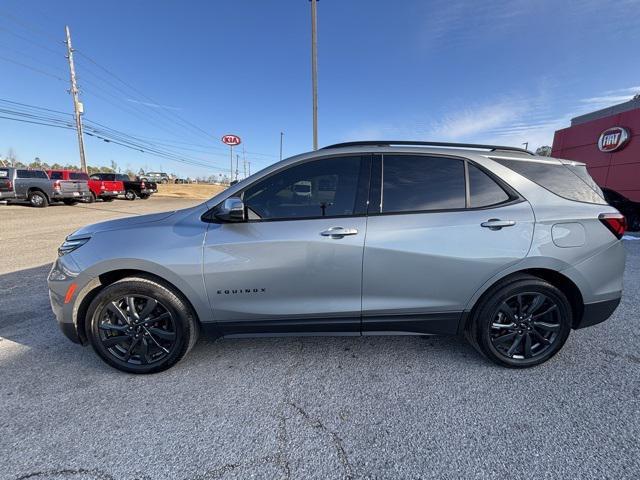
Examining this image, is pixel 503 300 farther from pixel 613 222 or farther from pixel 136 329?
pixel 136 329

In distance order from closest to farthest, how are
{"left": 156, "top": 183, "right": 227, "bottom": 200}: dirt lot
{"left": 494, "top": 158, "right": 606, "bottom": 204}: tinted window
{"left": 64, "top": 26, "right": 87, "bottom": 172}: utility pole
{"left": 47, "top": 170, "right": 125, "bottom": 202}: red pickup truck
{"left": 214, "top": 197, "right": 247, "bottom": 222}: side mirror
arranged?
{"left": 214, "top": 197, "right": 247, "bottom": 222}: side mirror
{"left": 494, "top": 158, "right": 606, "bottom": 204}: tinted window
{"left": 47, "top": 170, "right": 125, "bottom": 202}: red pickup truck
{"left": 64, "top": 26, "right": 87, "bottom": 172}: utility pole
{"left": 156, "top": 183, "right": 227, "bottom": 200}: dirt lot

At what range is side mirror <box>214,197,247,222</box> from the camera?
227 cm

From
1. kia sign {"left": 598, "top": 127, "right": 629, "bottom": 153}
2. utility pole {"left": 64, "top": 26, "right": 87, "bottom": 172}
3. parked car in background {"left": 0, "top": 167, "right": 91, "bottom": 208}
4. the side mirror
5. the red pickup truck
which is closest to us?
the side mirror

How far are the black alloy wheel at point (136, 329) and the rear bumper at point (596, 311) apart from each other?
11.1 ft

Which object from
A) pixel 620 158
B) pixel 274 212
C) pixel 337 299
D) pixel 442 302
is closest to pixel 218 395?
pixel 337 299

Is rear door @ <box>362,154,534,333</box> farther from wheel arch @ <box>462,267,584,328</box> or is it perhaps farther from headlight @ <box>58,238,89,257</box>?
headlight @ <box>58,238,89,257</box>

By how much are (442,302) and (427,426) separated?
889mm

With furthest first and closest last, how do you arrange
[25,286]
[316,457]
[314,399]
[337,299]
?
1. [25,286]
2. [337,299]
3. [314,399]
4. [316,457]

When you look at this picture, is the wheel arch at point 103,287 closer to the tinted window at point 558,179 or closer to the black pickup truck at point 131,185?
the tinted window at point 558,179

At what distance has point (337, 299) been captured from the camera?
2.39m

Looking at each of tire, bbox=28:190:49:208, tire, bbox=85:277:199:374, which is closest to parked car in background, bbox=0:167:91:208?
tire, bbox=28:190:49:208

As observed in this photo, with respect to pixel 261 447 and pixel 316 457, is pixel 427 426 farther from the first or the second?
pixel 261 447

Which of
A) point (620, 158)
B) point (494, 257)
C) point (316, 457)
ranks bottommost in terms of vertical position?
point (316, 457)

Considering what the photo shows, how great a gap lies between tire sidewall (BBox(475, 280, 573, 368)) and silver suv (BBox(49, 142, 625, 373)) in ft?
0.04
